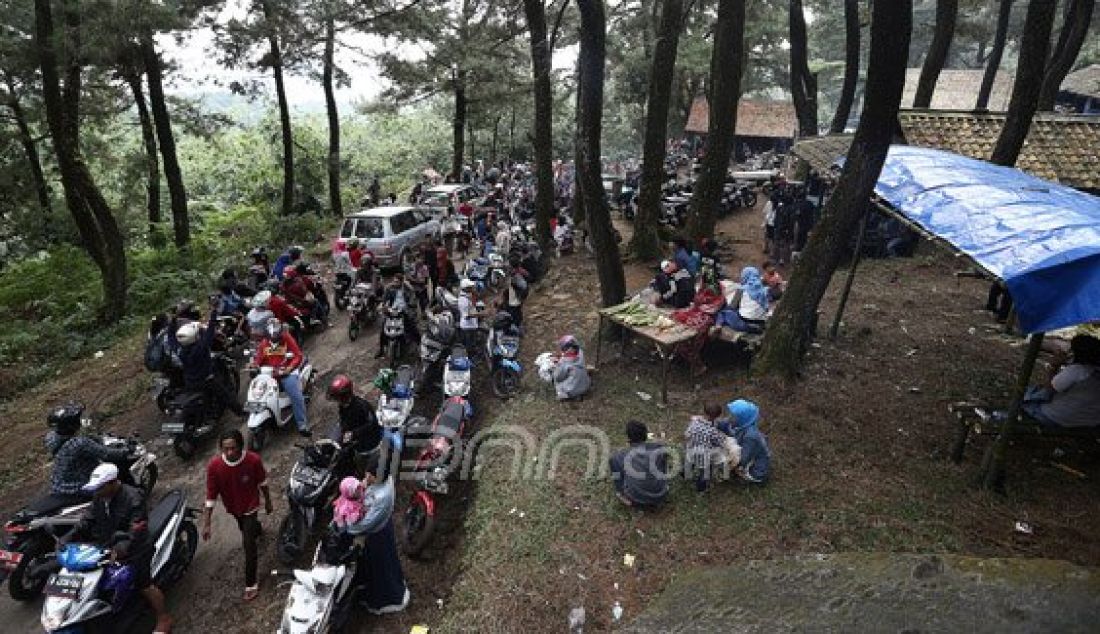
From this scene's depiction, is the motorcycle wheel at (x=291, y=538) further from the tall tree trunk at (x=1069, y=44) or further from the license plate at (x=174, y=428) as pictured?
the tall tree trunk at (x=1069, y=44)

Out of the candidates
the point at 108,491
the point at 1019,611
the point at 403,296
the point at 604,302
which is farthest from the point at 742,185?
the point at 108,491

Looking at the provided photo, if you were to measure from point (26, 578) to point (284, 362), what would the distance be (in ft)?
12.3

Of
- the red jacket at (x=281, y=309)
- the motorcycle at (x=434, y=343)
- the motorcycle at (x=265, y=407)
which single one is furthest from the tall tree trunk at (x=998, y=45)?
the motorcycle at (x=265, y=407)

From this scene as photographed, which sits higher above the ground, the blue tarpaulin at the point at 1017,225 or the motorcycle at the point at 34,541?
the blue tarpaulin at the point at 1017,225

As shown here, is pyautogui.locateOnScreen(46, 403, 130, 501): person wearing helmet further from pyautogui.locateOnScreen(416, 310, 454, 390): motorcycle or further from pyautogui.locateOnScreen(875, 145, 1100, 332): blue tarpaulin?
pyautogui.locateOnScreen(875, 145, 1100, 332): blue tarpaulin

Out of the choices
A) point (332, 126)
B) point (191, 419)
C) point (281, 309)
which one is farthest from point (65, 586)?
point (332, 126)

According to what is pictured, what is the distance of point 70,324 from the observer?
48.3 feet

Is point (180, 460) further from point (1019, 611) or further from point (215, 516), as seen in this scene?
point (1019, 611)

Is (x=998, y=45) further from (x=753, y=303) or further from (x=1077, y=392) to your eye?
(x=1077, y=392)

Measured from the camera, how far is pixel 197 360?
857 cm

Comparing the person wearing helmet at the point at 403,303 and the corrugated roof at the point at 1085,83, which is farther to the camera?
the corrugated roof at the point at 1085,83

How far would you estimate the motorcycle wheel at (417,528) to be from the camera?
662 cm

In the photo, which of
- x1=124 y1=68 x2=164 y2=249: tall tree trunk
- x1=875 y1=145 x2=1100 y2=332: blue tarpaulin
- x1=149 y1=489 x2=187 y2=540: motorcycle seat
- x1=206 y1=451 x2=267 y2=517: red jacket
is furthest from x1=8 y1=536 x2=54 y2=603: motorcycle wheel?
x1=124 y1=68 x2=164 y2=249: tall tree trunk

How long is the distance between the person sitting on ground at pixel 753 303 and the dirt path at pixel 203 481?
4315mm
